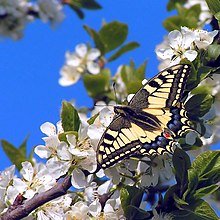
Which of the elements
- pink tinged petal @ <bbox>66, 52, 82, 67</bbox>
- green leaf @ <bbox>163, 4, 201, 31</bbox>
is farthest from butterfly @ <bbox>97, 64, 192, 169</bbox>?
pink tinged petal @ <bbox>66, 52, 82, 67</bbox>

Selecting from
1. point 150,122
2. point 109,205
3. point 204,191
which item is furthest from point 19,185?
point 204,191

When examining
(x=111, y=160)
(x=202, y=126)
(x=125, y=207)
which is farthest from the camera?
(x=202, y=126)

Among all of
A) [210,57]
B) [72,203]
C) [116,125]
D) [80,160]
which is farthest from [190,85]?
[72,203]

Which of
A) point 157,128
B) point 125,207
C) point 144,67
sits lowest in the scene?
point 125,207

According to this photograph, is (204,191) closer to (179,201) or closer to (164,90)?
(179,201)

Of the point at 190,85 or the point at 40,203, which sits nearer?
the point at 40,203

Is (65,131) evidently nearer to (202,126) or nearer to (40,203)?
(40,203)
